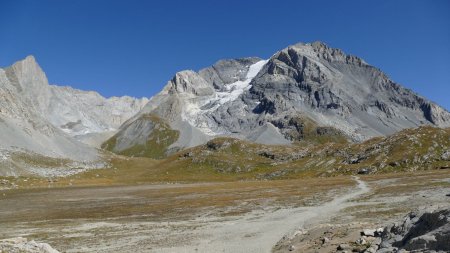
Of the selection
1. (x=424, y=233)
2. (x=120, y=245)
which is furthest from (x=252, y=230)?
(x=424, y=233)

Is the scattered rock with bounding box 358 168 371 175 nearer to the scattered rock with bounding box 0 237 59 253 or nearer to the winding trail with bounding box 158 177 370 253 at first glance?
the winding trail with bounding box 158 177 370 253

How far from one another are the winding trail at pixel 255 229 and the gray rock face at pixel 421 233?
50.8 ft

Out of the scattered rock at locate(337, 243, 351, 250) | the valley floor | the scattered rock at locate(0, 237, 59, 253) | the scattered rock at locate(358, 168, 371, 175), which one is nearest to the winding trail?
the valley floor

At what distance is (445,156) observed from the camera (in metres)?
172

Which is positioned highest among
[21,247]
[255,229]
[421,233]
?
[21,247]

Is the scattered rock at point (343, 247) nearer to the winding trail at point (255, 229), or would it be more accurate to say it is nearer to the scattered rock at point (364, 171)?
the winding trail at point (255, 229)

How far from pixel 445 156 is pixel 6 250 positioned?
178m

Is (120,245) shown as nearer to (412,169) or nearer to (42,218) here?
(42,218)

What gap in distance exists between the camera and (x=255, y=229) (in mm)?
54406

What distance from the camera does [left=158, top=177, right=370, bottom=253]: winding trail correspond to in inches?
1735

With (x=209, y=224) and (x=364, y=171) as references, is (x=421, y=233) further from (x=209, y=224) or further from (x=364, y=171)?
(x=364, y=171)

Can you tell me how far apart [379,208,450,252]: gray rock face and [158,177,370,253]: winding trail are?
1548 cm

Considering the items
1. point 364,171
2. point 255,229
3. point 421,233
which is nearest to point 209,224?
point 255,229

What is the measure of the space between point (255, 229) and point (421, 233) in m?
30.4
